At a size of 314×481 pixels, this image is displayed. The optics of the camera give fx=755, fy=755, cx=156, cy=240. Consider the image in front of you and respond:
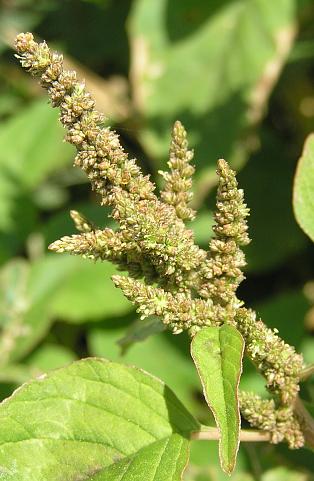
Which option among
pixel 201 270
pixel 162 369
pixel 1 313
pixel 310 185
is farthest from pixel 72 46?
pixel 201 270

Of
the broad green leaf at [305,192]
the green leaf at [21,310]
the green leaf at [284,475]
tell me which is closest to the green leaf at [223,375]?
the broad green leaf at [305,192]

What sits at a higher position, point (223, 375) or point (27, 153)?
point (27, 153)

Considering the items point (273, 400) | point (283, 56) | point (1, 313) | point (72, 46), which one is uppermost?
point (72, 46)

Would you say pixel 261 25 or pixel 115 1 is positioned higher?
pixel 115 1

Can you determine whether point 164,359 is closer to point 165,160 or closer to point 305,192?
point 165,160

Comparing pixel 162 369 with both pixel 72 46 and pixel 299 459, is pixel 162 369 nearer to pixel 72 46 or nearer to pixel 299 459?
pixel 299 459

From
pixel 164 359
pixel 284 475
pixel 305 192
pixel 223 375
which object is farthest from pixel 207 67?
pixel 223 375

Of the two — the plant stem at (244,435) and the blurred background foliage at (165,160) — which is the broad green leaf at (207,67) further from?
the plant stem at (244,435)
